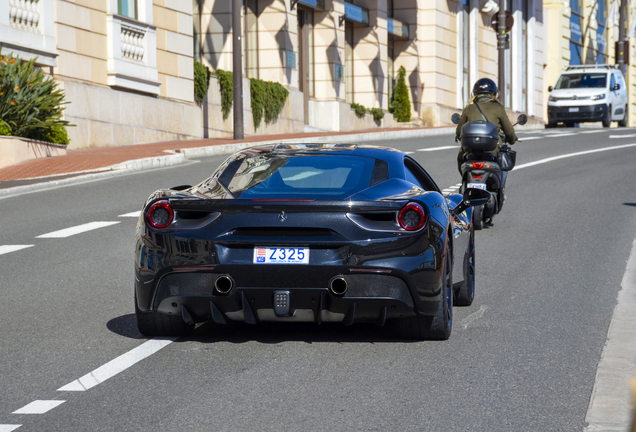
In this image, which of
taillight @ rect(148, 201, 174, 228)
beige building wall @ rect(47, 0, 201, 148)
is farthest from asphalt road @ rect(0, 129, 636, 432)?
beige building wall @ rect(47, 0, 201, 148)

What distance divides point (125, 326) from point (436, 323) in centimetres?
203

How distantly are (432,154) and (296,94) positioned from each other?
11.7m

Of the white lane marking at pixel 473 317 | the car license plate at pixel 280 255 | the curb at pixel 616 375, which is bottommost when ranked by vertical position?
the curb at pixel 616 375

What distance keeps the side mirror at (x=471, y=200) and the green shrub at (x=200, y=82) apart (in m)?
22.1

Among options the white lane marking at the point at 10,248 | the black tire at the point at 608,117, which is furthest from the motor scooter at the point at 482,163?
the black tire at the point at 608,117

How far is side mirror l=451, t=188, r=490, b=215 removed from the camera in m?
7.07

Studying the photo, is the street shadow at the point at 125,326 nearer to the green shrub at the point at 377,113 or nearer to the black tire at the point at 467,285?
the black tire at the point at 467,285

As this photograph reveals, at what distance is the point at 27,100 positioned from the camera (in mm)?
19969

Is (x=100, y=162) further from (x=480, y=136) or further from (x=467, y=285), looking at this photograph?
(x=467, y=285)

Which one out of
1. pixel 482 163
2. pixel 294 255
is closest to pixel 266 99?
pixel 482 163

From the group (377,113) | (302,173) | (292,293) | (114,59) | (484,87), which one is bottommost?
(292,293)

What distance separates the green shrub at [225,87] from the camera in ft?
99.1

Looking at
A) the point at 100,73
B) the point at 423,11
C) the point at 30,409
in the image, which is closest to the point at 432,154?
the point at 100,73

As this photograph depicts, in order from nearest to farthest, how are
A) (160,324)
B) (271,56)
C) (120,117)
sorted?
(160,324), (120,117), (271,56)
